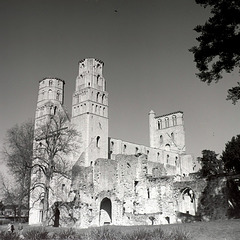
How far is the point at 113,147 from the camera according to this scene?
56.7 m

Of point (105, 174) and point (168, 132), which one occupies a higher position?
point (168, 132)

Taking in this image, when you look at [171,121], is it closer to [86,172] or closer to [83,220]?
[86,172]

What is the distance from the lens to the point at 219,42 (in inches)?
567

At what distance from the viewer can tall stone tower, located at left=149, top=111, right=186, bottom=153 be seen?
73.9 m

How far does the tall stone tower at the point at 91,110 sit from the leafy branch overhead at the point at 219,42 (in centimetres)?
3298

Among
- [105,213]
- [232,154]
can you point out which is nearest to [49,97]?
[105,213]

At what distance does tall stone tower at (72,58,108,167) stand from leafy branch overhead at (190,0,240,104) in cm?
3298

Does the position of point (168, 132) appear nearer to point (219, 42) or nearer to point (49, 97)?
point (49, 97)

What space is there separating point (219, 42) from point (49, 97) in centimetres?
4672

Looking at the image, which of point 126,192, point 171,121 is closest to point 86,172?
point 126,192

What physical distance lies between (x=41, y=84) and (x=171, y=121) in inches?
1286

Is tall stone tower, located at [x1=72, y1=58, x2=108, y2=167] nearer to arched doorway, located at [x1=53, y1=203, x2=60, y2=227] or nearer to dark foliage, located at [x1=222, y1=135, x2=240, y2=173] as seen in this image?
arched doorway, located at [x1=53, y1=203, x2=60, y2=227]

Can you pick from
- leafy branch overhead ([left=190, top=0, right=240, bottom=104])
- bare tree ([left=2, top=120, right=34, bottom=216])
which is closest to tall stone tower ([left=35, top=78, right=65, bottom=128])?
bare tree ([left=2, top=120, right=34, bottom=216])

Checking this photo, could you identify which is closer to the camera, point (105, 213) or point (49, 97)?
point (105, 213)
